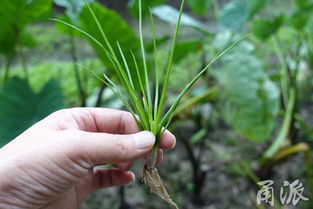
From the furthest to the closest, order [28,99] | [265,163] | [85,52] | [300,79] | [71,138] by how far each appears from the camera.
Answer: [85,52], [300,79], [265,163], [28,99], [71,138]

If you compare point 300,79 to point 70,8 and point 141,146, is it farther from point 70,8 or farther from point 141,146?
point 141,146

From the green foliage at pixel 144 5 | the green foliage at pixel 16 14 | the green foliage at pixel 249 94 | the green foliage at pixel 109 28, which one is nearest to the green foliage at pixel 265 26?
the green foliage at pixel 249 94

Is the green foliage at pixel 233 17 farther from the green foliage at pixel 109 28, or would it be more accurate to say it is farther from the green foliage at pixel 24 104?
the green foliage at pixel 24 104

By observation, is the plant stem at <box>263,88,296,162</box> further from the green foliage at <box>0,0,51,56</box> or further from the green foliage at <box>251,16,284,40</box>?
the green foliage at <box>0,0,51,56</box>

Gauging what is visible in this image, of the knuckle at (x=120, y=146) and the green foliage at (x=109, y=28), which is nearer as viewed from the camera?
the knuckle at (x=120, y=146)

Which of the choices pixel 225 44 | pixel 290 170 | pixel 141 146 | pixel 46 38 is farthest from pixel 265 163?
pixel 46 38

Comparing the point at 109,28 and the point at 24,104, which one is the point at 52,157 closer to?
the point at 109,28
